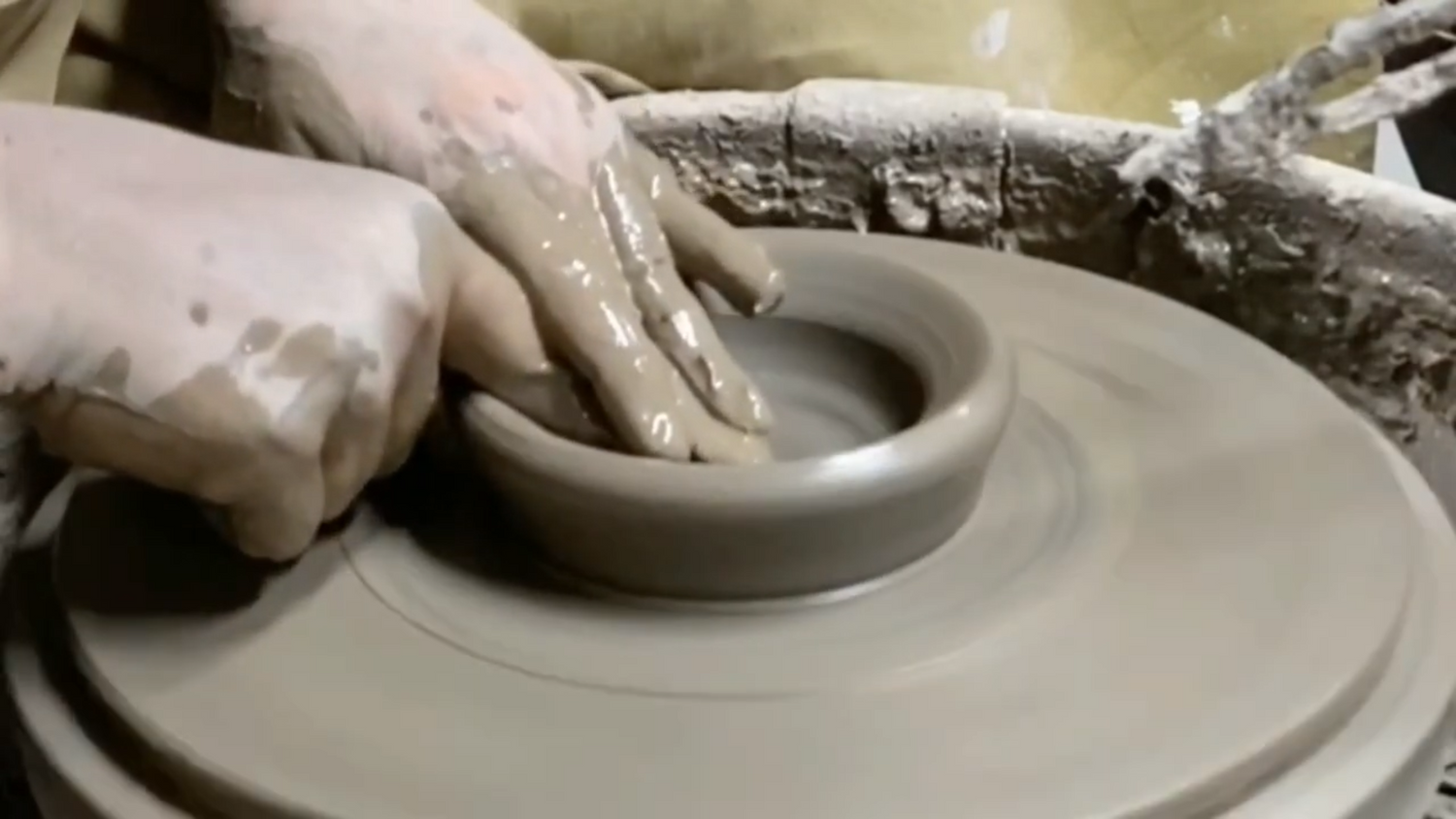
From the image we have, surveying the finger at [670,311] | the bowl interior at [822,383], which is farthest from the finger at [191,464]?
the bowl interior at [822,383]

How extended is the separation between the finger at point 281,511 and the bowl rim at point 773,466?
→ 0.10 m

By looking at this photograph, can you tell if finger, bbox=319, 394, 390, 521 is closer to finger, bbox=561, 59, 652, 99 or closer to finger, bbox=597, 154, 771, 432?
finger, bbox=597, 154, 771, 432

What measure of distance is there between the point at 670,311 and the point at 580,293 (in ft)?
0.20

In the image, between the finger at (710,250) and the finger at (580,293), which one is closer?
the finger at (580,293)

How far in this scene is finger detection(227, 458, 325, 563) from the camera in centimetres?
83

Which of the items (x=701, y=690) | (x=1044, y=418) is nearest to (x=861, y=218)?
(x=1044, y=418)

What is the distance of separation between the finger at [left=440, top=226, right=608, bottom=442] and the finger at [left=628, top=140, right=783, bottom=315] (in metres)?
0.14

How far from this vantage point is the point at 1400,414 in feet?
4.20

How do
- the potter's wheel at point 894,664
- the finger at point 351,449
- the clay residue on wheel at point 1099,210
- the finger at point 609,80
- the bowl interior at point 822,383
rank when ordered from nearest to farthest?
1. the potter's wheel at point 894,664
2. the finger at point 351,449
3. the bowl interior at point 822,383
4. the clay residue on wheel at point 1099,210
5. the finger at point 609,80

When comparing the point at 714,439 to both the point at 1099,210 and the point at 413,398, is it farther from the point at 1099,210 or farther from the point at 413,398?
the point at 1099,210

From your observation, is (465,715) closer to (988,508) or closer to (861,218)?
(988,508)

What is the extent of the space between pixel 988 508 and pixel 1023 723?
0.21 metres

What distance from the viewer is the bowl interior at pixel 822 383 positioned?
108 centimetres

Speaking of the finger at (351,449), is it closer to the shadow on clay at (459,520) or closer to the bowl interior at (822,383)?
the shadow on clay at (459,520)
